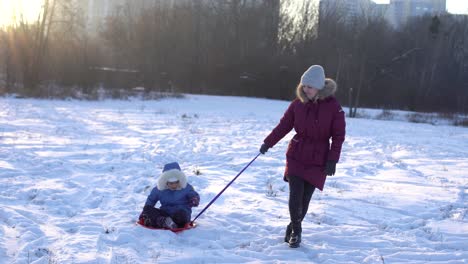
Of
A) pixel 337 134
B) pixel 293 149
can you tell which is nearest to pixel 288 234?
pixel 293 149

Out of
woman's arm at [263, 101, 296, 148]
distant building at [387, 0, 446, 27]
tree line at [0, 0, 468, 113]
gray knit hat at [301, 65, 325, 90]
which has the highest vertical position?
distant building at [387, 0, 446, 27]

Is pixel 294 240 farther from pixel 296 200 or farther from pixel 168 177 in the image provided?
pixel 168 177

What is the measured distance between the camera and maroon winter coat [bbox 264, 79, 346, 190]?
4.71m

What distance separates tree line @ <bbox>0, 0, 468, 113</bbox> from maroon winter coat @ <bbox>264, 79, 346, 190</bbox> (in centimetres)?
3612

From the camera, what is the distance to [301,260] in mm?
4668

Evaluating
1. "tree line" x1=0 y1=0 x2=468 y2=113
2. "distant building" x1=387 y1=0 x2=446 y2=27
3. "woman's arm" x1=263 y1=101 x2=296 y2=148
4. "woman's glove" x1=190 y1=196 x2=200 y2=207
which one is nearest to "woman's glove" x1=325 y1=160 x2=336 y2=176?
"woman's arm" x1=263 y1=101 x2=296 y2=148

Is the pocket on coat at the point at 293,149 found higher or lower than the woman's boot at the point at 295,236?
higher

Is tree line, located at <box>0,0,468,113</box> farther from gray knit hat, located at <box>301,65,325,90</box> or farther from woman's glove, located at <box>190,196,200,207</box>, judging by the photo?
gray knit hat, located at <box>301,65,325,90</box>

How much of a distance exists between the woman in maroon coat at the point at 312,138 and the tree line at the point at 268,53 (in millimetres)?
36127

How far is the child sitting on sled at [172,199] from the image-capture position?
5516 millimetres

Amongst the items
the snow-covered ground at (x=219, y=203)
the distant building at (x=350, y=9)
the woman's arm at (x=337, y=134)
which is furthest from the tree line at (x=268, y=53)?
the woman's arm at (x=337, y=134)

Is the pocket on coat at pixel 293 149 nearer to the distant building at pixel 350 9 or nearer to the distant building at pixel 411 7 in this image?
the distant building at pixel 350 9

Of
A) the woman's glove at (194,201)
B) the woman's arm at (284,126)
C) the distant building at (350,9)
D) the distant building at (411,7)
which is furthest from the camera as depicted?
the distant building at (411,7)

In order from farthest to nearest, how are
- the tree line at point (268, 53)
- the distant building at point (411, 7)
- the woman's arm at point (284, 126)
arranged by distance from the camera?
the distant building at point (411, 7), the tree line at point (268, 53), the woman's arm at point (284, 126)
